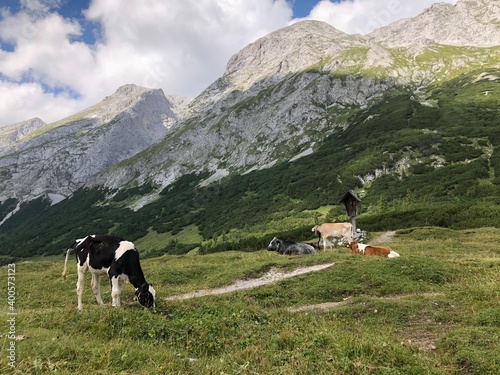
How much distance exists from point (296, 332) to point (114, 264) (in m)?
7.74

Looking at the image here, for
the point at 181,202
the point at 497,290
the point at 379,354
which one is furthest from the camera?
the point at 181,202

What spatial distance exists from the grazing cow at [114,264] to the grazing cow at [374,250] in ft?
60.3

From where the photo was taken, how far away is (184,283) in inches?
936

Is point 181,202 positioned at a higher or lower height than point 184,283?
higher

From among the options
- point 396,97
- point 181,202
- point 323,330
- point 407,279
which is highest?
point 396,97

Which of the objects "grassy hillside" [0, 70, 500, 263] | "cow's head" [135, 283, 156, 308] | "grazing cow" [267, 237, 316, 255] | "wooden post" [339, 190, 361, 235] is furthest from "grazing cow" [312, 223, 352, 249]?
"grassy hillside" [0, 70, 500, 263]

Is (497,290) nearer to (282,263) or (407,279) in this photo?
(407,279)

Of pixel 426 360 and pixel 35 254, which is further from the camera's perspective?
pixel 35 254

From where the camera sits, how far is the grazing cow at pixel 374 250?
24625 millimetres

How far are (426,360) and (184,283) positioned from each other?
1861cm

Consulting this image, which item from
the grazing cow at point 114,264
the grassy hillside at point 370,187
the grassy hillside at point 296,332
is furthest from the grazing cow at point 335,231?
the grassy hillside at point 370,187

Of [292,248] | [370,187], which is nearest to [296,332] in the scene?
[292,248]

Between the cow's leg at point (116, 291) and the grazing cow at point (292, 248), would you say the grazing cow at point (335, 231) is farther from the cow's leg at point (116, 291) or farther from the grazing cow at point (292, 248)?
the cow's leg at point (116, 291)

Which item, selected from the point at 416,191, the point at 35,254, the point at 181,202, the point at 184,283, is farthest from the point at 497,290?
the point at 35,254
